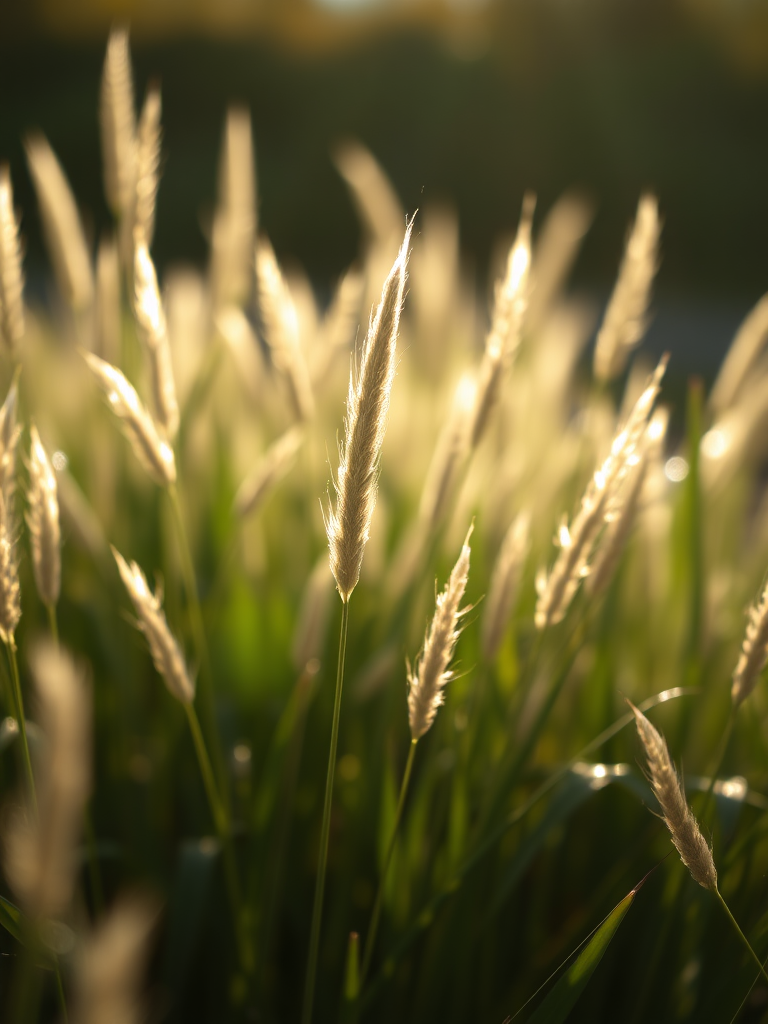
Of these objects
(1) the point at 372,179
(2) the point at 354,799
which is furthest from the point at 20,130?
(2) the point at 354,799

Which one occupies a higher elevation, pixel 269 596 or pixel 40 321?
pixel 40 321

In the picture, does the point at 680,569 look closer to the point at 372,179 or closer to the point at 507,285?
the point at 507,285

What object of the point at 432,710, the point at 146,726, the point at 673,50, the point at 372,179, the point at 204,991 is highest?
the point at 673,50

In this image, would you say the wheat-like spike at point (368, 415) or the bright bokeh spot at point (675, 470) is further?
the bright bokeh spot at point (675, 470)

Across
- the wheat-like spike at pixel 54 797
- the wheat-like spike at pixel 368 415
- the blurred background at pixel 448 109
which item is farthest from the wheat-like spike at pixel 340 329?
the blurred background at pixel 448 109

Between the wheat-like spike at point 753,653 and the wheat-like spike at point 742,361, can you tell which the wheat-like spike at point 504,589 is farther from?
the wheat-like spike at point 742,361

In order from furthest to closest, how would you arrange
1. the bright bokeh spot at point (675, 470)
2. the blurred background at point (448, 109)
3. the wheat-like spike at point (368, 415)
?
the blurred background at point (448, 109), the bright bokeh spot at point (675, 470), the wheat-like spike at point (368, 415)

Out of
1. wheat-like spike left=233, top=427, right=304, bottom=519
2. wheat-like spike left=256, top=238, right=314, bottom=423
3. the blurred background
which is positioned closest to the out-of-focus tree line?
the blurred background

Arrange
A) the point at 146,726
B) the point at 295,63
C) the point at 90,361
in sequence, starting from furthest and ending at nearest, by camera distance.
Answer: the point at 295,63
the point at 146,726
the point at 90,361
